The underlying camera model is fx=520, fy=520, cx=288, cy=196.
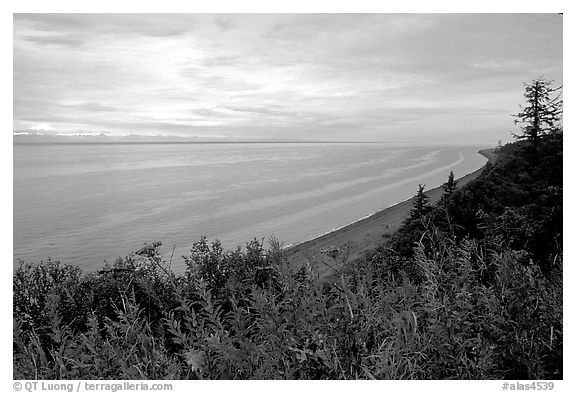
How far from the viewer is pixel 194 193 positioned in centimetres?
436

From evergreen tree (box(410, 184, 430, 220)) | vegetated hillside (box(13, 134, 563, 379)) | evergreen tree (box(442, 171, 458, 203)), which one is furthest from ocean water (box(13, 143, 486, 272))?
vegetated hillside (box(13, 134, 563, 379))

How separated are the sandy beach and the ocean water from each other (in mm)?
109

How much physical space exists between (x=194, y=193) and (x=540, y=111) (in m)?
2.78

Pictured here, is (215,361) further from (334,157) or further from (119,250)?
(334,157)

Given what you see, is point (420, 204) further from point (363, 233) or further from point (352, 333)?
point (352, 333)

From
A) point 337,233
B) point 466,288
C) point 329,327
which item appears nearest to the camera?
point 329,327

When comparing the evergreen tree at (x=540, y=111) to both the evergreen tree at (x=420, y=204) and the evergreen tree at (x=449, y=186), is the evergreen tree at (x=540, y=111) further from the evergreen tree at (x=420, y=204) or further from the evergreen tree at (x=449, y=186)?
the evergreen tree at (x=420, y=204)

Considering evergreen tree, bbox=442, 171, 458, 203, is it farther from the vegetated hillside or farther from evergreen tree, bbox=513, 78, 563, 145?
the vegetated hillside

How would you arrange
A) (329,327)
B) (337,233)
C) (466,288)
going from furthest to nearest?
(337,233) → (466,288) → (329,327)

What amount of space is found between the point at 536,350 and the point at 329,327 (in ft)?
3.57

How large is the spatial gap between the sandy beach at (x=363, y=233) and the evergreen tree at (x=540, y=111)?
1.12 ft

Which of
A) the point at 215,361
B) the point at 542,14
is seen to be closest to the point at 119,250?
the point at 215,361
